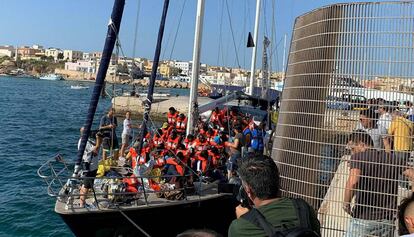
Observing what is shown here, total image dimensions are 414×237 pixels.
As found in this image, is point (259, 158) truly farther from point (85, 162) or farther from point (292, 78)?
point (85, 162)

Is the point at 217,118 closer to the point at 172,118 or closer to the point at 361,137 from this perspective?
the point at 172,118

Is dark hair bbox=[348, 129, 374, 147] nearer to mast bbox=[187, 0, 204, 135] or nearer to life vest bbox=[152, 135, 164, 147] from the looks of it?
life vest bbox=[152, 135, 164, 147]

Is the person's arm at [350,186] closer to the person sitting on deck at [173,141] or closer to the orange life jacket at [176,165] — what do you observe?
the orange life jacket at [176,165]

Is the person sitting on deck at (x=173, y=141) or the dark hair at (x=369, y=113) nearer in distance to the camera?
the dark hair at (x=369, y=113)

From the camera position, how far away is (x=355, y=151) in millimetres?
6281

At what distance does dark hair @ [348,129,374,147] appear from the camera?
6.25 m

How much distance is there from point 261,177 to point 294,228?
2.05ft

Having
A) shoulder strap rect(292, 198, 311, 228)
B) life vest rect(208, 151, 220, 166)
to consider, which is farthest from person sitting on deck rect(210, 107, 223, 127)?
shoulder strap rect(292, 198, 311, 228)

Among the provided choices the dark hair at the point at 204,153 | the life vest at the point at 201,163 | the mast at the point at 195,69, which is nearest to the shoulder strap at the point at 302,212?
the life vest at the point at 201,163

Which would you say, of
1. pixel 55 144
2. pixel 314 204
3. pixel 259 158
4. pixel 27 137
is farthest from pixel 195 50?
pixel 27 137

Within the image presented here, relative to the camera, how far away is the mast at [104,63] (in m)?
10.5

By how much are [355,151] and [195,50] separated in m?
10.3

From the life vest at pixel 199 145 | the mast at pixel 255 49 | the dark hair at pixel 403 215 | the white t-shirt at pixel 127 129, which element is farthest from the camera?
the mast at pixel 255 49

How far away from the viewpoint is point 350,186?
6246 mm
